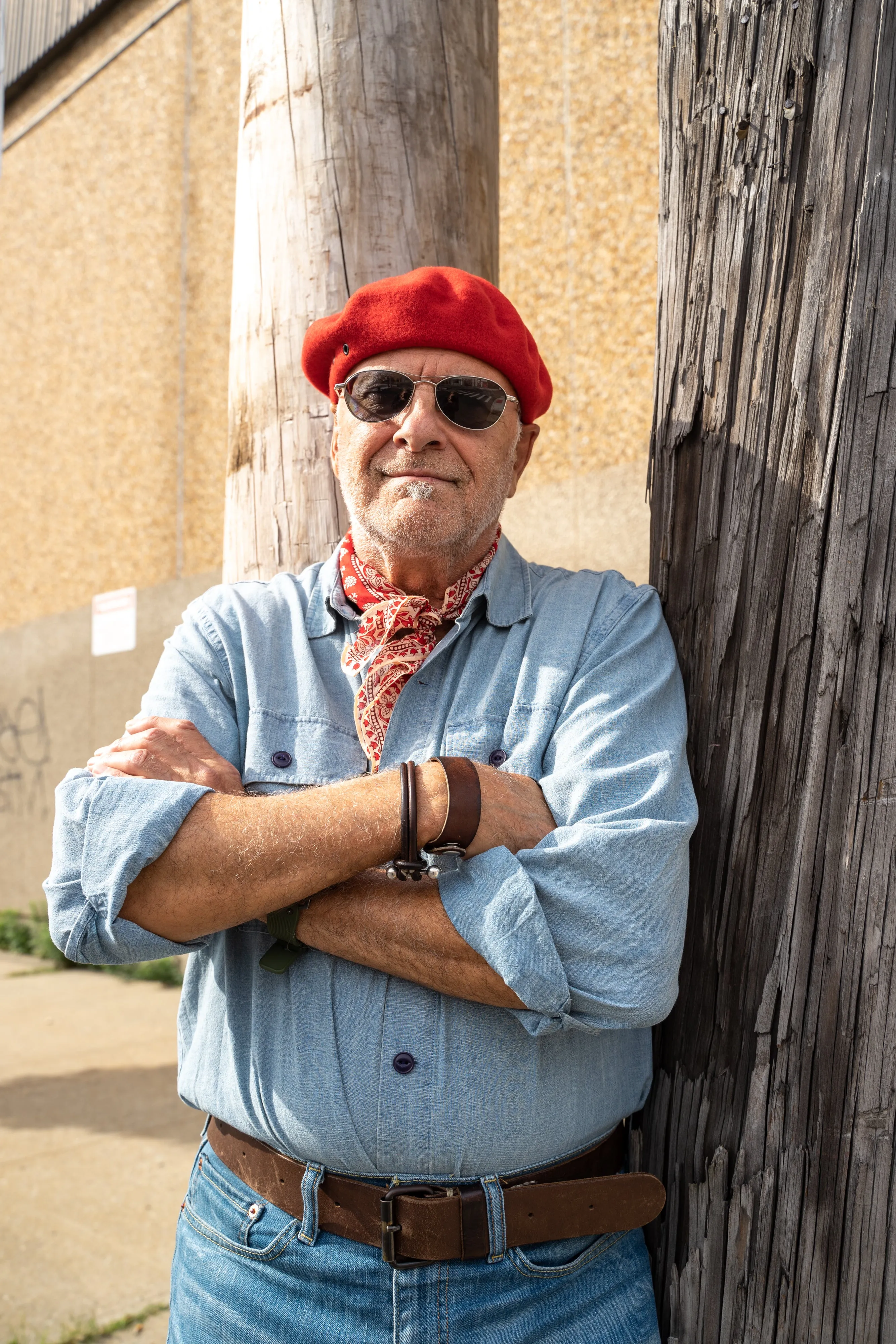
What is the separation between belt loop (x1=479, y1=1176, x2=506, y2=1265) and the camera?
149 centimetres

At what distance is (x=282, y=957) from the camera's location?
1.59m

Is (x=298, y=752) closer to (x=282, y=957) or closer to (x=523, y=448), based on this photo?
(x=282, y=957)

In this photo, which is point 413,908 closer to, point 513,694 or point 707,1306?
point 513,694

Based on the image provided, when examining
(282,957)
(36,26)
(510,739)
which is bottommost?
(282,957)

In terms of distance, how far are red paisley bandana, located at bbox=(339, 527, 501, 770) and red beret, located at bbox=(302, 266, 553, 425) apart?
32cm

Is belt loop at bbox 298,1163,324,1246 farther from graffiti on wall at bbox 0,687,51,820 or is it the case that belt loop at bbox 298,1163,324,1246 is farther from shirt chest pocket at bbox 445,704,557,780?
graffiti on wall at bbox 0,687,51,820

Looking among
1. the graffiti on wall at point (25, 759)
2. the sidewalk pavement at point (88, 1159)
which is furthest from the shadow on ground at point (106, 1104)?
the graffiti on wall at point (25, 759)

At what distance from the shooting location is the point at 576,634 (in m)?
1.72

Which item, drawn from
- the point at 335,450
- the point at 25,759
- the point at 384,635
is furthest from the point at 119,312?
the point at 384,635

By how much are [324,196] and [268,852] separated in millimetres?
1378

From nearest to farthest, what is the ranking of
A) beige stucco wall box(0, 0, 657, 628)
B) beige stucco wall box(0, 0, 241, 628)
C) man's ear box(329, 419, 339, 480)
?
man's ear box(329, 419, 339, 480)
beige stucco wall box(0, 0, 657, 628)
beige stucco wall box(0, 0, 241, 628)

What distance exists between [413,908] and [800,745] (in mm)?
586

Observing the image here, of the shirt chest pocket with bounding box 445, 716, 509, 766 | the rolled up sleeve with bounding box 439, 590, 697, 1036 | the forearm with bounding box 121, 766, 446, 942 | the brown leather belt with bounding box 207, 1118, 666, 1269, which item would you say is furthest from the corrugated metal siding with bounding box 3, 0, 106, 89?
the brown leather belt with bounding box 207, 1118, 666, 1269

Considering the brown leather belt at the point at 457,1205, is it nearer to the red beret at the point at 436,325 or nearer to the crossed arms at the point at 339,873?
the crossed arms at the point at 339,873
